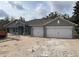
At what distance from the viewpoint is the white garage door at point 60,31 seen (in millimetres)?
28594

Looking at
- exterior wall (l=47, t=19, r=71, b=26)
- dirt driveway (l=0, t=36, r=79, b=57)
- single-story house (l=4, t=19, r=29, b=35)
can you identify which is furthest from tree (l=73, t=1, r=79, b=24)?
dirt driveway (l=0, t=36, r=79, b=57)

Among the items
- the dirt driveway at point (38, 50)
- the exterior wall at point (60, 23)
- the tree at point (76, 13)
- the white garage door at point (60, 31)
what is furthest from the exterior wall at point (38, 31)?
the dirt driveway at point (38, 50)

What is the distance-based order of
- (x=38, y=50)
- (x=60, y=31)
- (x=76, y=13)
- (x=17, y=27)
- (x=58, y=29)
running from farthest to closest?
(x=76, y=13), (x=17, y=27), (x=58, y=29), (x=60, y=31), (x=38, y=50)

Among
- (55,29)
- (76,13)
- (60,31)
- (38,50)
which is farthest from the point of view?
(76,13)

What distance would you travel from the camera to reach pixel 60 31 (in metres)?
28.9

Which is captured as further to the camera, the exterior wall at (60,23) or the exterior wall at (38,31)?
the exterior wall at (38,31)

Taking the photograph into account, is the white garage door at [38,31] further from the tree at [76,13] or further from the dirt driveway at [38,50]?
the dirt driveway at [38,50]

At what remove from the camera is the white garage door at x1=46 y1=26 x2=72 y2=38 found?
93.8 ft

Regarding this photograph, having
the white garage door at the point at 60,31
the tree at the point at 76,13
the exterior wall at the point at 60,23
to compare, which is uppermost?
the tree at the point at 76,13

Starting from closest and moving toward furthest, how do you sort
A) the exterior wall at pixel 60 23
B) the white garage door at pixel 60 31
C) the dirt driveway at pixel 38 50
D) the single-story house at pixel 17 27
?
the dirt driveway at pixel 38 50 < the white garage door at pixel 60 31 < the exterior wall at pixel 60 23 < the single-story house at pixel 17 27

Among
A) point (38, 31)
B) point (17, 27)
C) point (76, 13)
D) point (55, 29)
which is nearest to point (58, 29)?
point (55, 29)

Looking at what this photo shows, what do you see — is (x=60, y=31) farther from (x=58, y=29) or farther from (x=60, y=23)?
(x=60, y=23)

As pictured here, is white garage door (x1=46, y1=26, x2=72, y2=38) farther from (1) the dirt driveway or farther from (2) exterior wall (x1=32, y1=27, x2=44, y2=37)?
(1) the dirt driveway

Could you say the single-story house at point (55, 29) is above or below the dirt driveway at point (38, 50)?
above
